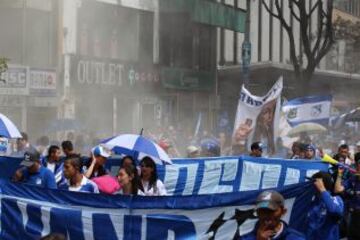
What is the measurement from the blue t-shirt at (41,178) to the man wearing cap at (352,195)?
2.81 meters

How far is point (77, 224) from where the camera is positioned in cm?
724

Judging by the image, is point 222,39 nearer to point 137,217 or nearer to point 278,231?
point 137,217

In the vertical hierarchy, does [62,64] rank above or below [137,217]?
above

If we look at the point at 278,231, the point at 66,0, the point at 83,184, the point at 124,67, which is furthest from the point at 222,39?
the point at 278,231

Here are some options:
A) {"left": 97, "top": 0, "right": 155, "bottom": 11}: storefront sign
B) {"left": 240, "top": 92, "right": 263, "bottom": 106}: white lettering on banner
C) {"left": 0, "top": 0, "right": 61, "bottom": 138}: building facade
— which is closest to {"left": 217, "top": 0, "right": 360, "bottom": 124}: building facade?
{"left": 97, "top": 0, "right": 155, "bottom": 11}: storefront sign

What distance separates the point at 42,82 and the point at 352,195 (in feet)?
60.1

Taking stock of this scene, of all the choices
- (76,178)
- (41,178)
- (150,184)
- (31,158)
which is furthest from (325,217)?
(31,158)

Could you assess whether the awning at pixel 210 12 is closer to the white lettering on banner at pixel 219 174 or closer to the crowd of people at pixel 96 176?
the white lettering on banner at pixel 219 174

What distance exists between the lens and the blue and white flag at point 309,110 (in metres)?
15.7

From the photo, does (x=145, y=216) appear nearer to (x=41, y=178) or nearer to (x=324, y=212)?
(x=324, y=212)

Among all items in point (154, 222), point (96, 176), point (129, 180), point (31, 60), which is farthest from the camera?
point (31, 60)

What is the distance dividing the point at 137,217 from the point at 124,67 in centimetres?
2249

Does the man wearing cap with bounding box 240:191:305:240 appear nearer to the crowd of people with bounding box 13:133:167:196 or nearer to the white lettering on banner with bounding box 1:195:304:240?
the white lettering on banner with bounding box 1:195:304:240

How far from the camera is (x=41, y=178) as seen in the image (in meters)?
8.46
